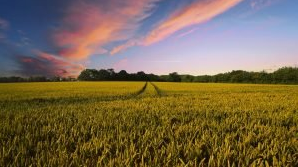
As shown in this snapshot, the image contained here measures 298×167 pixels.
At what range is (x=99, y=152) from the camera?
3.41 meters

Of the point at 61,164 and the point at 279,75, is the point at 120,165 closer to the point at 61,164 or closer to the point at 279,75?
the point at 61,164

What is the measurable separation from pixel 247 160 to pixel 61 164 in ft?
7.50

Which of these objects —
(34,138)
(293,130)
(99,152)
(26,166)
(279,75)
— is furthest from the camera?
(279,75)

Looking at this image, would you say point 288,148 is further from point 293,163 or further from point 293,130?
point 293,130

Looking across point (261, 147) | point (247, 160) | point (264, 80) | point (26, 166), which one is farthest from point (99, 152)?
point (264, 80)

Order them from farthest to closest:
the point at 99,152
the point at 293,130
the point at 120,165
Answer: the point at 293,130, the point at 99,152, the point at 120,165

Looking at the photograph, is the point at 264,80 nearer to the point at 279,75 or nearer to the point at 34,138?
the point at 279,75

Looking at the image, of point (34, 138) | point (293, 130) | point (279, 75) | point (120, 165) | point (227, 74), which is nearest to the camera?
point (120, 165)

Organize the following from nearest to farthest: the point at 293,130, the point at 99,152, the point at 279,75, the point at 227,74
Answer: the point at 99,152 → the point at 293,130 → the point at 279,75 → the point at 227,74

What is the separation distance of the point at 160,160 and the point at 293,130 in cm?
381

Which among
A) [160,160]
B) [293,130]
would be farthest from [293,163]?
[293,130]

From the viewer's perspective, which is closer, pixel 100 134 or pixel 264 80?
pixel 100 134

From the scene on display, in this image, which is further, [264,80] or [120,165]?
[264,80]

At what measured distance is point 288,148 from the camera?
3553mm
